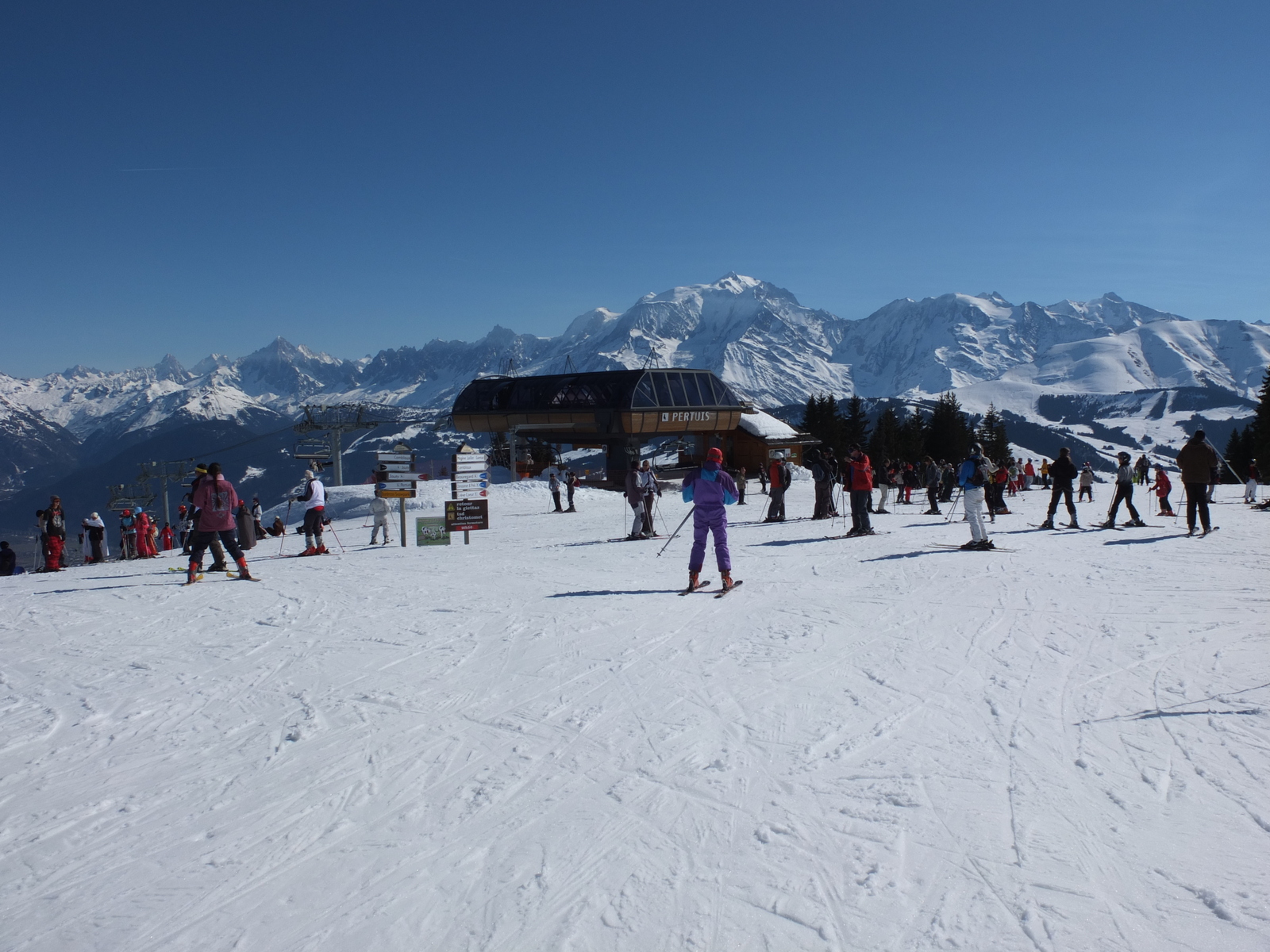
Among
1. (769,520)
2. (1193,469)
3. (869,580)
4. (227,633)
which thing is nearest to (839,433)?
(769,520)

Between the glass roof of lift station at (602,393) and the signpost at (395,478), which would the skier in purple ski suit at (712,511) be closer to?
the signpost at (395,478)

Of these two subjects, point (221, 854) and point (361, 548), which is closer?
point (221, 854)

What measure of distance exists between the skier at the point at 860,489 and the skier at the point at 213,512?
10723 millimetres

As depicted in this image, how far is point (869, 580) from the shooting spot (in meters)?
10.7

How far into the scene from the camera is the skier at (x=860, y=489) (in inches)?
601

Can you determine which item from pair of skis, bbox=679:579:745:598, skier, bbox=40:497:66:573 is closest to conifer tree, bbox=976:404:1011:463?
pair of skis, bbox=679:579:745:598

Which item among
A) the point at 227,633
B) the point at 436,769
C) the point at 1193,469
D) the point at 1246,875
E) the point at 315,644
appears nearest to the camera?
the point at 1246,875

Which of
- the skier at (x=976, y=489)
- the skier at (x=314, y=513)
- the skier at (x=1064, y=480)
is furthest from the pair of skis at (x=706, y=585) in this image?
the skier at (x=1064, y=480)

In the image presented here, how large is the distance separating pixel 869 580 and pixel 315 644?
704 cm

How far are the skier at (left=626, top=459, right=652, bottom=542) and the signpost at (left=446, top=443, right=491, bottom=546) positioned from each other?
3.33 metres

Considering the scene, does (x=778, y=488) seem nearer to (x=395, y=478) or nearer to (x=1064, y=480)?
(x=1064, y=480)

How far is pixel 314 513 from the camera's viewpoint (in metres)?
15.8

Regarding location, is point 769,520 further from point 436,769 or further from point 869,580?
point 436,769

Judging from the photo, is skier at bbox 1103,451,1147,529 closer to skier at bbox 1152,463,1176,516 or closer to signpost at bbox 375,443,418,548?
skier at bbox 1152,463,1176,516
